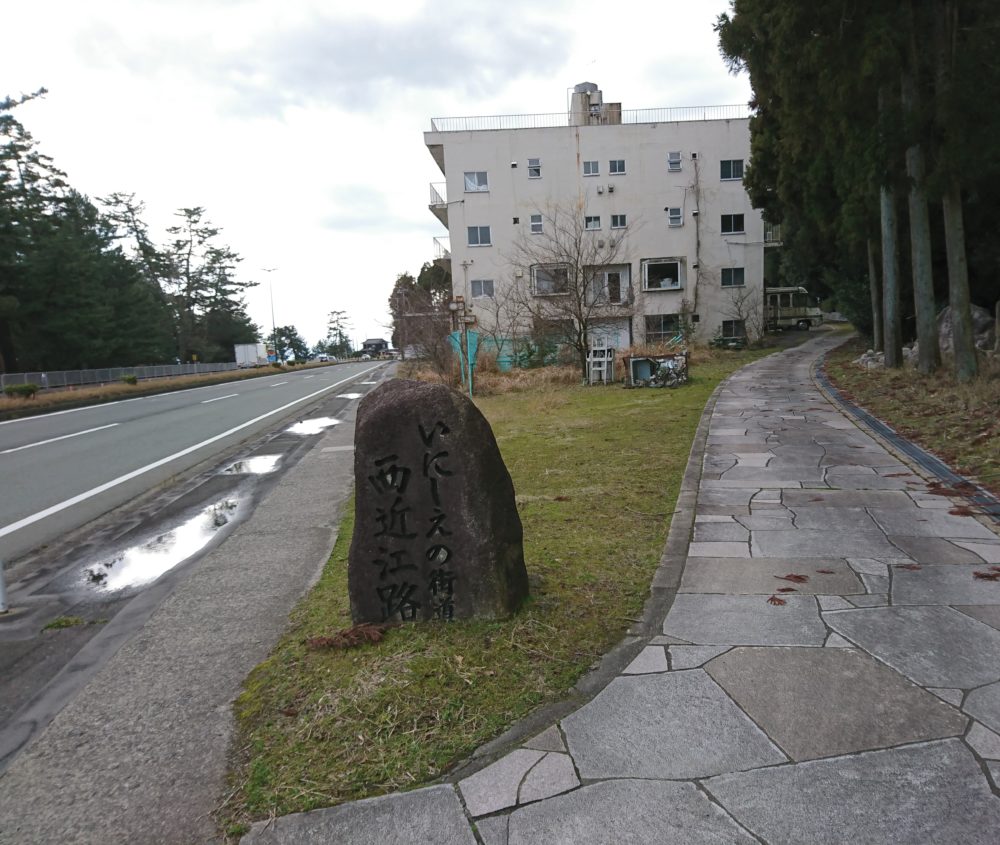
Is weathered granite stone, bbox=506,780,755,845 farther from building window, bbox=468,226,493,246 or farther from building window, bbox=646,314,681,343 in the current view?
building window, bbox=468,226,493,246

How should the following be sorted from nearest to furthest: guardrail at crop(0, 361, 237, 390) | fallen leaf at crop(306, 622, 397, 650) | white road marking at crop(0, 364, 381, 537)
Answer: fallen leaf at crop(306, 622, 397, 650)
white road marking at crop(0, 364, 381, 537)
guardrail at crop(0, 361, 237, 390)

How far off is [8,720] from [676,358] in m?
15.6

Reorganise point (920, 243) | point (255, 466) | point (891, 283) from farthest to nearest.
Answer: point (891, 283) → point (920, 243) → point (255, 466)

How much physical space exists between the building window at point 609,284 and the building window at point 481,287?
238 inches

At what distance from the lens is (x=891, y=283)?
1512cm

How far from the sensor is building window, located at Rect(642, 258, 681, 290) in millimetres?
34594

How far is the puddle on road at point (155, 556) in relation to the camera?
5.30 meters

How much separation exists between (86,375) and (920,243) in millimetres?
32957

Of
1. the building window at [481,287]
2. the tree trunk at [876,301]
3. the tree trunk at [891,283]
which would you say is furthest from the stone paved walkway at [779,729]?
Answer: the building window at [481,287]

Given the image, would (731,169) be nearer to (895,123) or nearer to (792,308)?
(792,308)

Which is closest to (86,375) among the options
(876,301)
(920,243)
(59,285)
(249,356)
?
(59,285)

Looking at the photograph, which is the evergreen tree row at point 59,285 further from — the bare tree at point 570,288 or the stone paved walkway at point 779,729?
the stone paved walkway at point 779,729

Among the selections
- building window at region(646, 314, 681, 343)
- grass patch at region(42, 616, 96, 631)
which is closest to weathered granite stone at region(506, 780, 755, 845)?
grass patch at region(42, 616, 96, 631)

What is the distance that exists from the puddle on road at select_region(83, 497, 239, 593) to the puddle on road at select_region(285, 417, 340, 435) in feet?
22.9
